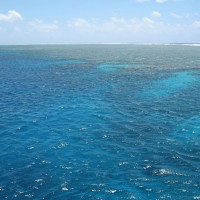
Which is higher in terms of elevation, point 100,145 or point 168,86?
point 168,86

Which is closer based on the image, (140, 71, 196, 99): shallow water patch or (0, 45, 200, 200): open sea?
(0, 45, 200, 200): open sea

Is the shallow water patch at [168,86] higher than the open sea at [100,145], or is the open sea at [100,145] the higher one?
the shallow water patch at [168,86]

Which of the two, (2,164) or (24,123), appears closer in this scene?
(2,164)

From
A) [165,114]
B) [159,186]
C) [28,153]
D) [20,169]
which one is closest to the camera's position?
[159,186]

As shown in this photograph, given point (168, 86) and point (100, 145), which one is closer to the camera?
point (100, 145)

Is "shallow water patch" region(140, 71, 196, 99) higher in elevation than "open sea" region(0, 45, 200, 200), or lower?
higher

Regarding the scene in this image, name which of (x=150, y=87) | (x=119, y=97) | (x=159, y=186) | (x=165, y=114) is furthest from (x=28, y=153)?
(x=150, y=87)

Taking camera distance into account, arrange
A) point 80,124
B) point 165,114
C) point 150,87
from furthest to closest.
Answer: point 150,87
point 165,114
point 80,124

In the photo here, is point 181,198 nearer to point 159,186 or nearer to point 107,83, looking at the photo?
point 159,186

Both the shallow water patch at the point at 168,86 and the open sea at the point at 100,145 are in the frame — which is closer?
the open sea at the point at 100,145

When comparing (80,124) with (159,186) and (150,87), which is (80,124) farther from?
(150,87)
